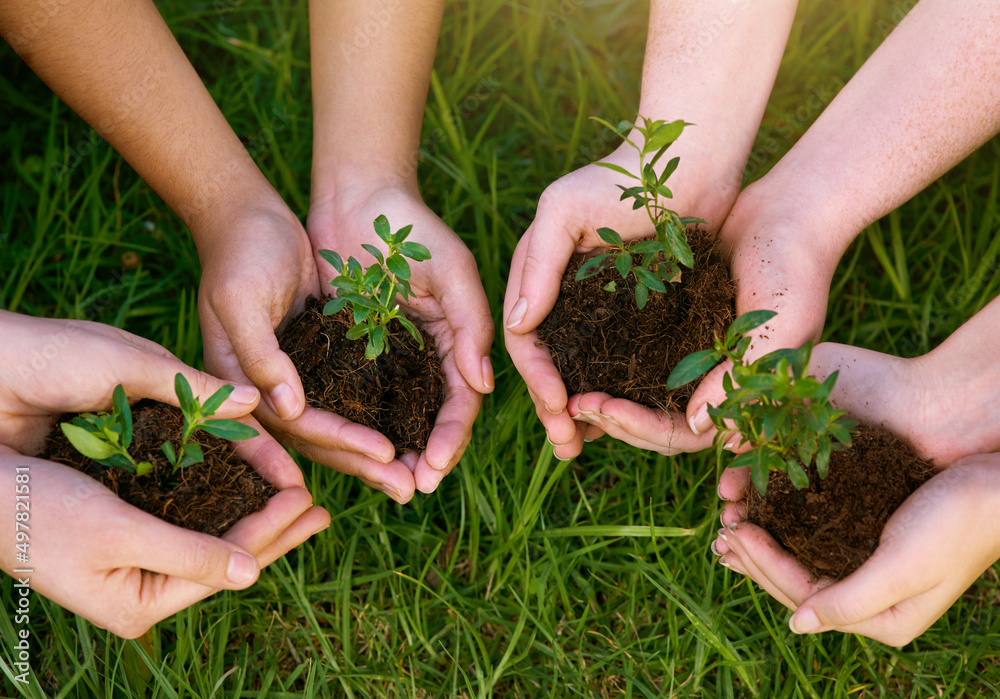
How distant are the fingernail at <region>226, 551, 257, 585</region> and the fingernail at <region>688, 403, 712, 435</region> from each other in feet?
4.41

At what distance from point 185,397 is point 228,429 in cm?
14

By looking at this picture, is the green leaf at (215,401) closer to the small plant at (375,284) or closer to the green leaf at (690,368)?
the small plant at (375,284)

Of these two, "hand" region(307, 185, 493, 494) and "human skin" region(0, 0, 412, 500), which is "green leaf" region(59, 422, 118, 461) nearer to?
"human skin" region(0, 0, 412, 500)

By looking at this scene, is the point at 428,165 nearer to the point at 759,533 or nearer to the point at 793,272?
the point at 793,272

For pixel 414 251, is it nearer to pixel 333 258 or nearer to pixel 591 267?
pixel 333 258

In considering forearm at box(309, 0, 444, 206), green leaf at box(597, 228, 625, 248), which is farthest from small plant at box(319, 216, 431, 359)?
forearm at box(309, 0, 444, 206)

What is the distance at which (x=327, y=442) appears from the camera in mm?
2408

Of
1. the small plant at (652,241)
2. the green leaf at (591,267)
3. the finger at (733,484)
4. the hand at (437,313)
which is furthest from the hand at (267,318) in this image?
the finger at (733,484)

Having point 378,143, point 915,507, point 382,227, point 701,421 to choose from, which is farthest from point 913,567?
point 378,143

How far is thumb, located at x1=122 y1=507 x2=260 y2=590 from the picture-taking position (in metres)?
1.89

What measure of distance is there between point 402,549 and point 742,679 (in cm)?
124

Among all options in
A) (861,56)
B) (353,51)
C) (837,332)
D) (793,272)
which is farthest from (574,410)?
(861,56)

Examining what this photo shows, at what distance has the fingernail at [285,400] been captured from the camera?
231 centimetres

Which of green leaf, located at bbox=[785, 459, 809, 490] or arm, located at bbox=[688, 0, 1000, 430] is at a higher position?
arm, located at bbox=[688, 0, 1000, 430]
